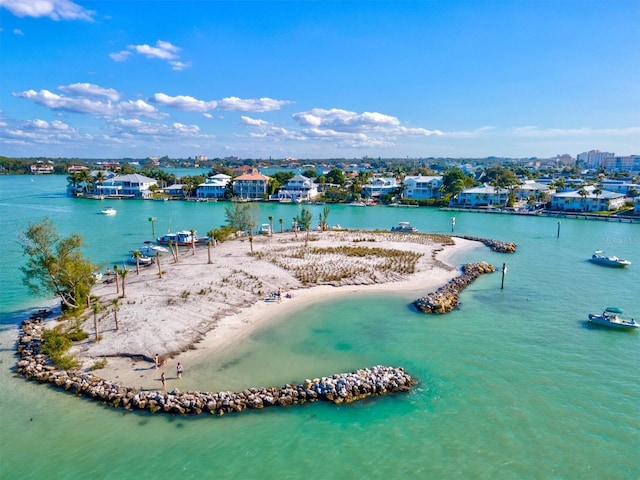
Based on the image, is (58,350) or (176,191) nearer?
(58,350)

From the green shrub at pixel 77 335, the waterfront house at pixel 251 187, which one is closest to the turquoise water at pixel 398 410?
the green shrub at pixel 77 335

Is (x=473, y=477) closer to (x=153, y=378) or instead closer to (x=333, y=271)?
(x=153, y=378)

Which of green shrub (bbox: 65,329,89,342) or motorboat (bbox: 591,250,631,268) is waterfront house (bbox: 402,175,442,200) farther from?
green shrub (bbox: 65,329,89,342)

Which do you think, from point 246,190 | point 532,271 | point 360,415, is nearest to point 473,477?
point 360,415

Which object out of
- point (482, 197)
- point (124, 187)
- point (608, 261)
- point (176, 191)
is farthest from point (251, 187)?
point (608, 261)

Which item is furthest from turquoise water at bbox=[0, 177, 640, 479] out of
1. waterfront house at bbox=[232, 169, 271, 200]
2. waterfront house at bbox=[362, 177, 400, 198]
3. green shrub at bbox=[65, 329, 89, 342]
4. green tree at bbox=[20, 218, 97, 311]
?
waterfront house at bbox=[232, 169, 271, 200]

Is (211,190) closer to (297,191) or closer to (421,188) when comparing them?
(297,191)

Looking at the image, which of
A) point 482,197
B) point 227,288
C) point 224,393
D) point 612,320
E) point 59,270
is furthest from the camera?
point 482,197
